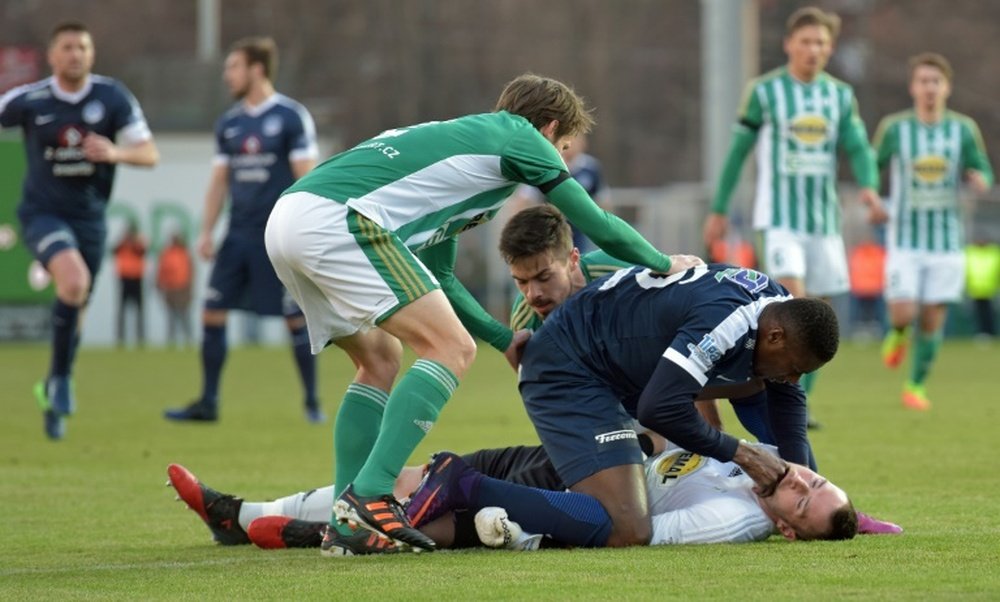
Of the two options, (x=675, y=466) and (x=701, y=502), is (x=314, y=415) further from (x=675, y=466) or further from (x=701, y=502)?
(x=701, y=502)

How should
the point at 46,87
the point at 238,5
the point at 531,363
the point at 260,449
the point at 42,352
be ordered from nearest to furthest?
1. the point at 531,363
2. the point at 260,449
3. the point at 46,87
4. the point at 42,352
5. the point at 238,5

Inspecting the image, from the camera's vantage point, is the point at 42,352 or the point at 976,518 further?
the point at 42,352

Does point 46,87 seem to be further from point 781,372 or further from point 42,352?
point 42,352

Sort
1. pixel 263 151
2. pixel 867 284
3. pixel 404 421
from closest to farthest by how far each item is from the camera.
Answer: pixel 404 421
pixel 263 151
pixel 867 284

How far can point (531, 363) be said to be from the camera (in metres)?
6.75

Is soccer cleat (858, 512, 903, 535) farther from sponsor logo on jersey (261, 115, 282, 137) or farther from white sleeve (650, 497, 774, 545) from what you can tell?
sponsor logo on jersey (261, 115, 282, 137)

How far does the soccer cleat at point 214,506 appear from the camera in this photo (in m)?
6.79

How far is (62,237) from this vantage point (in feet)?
37.1

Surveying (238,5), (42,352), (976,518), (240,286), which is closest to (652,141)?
(238,5)

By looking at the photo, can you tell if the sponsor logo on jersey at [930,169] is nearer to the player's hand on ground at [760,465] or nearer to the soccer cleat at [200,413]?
the soccer cleat at [200,413]

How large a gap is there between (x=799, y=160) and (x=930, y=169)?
2.38 metres

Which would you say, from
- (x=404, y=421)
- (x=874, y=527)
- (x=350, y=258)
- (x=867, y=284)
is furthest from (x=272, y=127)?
(x=867, y=284)

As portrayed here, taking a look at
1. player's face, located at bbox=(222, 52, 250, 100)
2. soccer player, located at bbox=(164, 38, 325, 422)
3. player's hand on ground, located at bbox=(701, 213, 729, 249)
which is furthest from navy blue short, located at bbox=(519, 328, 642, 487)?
player's face, located at bbox=(222, 52, 250, 100)

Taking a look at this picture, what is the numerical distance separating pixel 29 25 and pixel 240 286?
37588mm
